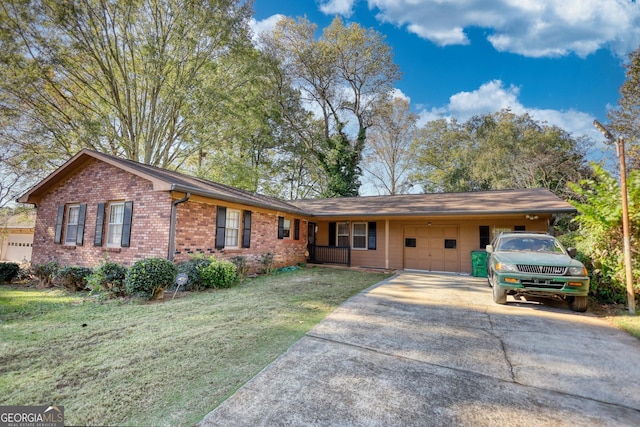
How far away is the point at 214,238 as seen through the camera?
29.9ft

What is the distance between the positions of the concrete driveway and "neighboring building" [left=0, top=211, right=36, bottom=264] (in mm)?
22298

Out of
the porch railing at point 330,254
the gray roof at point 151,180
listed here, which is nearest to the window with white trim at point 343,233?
the porch railing at point 330,254

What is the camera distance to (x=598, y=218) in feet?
20.4

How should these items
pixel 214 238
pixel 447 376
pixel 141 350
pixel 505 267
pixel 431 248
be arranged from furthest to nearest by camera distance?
pixel 431 248, pixel 214 238, pixel 505 267, pixel 141 350, pixel 447 376

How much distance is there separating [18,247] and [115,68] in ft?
43.8

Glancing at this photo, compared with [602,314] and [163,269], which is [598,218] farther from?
[163,269]

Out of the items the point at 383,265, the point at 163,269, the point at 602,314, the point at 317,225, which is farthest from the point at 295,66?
the point at 602,314

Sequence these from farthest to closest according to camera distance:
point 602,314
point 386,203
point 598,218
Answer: point 386,203
point 598,218
point 602,314

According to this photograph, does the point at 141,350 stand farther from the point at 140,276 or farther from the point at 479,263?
the point at 479,263

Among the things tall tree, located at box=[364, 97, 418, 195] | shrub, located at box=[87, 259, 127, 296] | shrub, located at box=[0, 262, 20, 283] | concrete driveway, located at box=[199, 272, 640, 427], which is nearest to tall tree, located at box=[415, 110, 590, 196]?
tall tree, located at box=[364, 97, 418, 195]

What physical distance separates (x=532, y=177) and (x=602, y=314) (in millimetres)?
16880

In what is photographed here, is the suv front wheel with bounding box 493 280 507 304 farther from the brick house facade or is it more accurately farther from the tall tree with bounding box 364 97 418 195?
the tall tree with bounding box 364 97 418 195

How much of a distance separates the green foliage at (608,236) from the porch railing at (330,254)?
832 cm

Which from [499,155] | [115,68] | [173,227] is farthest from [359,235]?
[499,155]
